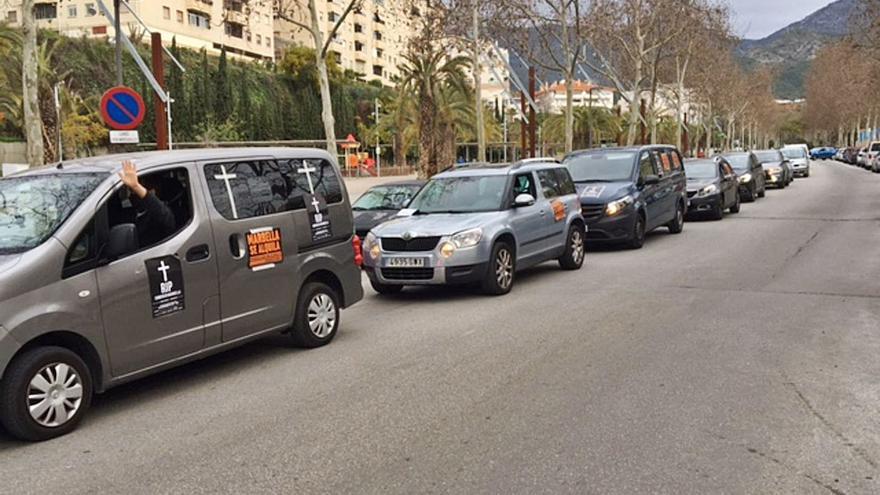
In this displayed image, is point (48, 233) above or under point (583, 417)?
above

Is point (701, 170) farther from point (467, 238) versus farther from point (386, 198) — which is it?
point (467, 238)

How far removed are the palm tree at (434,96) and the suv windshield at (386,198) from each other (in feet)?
45.1

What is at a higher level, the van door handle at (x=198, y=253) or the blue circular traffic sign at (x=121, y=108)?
the blue circular traffic sign at (x=121, y=108)

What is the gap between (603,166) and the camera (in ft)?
50.5

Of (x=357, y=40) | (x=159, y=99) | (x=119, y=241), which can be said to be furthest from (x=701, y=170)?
(x=357, y=40)

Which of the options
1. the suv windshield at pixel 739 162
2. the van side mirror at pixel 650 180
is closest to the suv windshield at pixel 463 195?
the van side mirror at pixel 650 180

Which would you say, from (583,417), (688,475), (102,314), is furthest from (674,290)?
(102,314)

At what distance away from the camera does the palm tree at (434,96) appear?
104 ft

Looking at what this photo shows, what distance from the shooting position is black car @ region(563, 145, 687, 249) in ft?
46.6

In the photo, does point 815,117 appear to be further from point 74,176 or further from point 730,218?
point 74,176

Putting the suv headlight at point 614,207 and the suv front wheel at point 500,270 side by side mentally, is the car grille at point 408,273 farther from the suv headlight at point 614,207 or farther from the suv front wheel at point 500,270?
the suv headlight at point 614,207

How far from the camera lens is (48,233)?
17.6 feet

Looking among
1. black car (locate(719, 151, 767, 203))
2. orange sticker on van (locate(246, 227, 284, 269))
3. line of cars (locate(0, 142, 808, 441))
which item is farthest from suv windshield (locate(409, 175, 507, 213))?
black car (locate(719, 151, 767, 203))

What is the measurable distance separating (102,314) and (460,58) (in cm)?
2952
